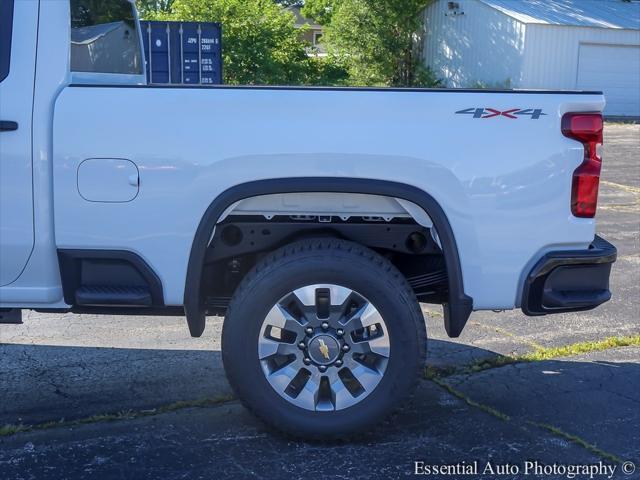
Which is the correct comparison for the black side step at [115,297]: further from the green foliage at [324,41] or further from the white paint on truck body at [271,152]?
the green foliage at [324,41]

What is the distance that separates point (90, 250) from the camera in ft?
13.0

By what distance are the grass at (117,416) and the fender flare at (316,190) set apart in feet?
2.76

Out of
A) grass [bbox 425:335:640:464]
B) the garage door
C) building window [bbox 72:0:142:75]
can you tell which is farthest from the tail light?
the garage door

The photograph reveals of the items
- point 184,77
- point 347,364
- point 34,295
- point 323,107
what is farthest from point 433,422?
point 184,77

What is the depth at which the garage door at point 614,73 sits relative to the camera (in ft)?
90.6

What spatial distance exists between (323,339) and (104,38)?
224 cm

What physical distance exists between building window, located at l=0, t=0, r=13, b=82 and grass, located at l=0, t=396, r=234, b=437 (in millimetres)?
1823

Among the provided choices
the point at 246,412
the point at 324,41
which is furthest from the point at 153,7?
the point at 246,412

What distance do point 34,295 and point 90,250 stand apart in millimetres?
378

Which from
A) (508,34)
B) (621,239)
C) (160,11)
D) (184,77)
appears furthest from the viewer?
(160,11)

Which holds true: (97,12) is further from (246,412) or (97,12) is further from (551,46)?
(551,46)

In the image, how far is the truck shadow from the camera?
4.36 metres

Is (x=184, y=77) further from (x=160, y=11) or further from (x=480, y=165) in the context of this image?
(x=160, y=11)

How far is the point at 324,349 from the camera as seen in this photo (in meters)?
4.00
